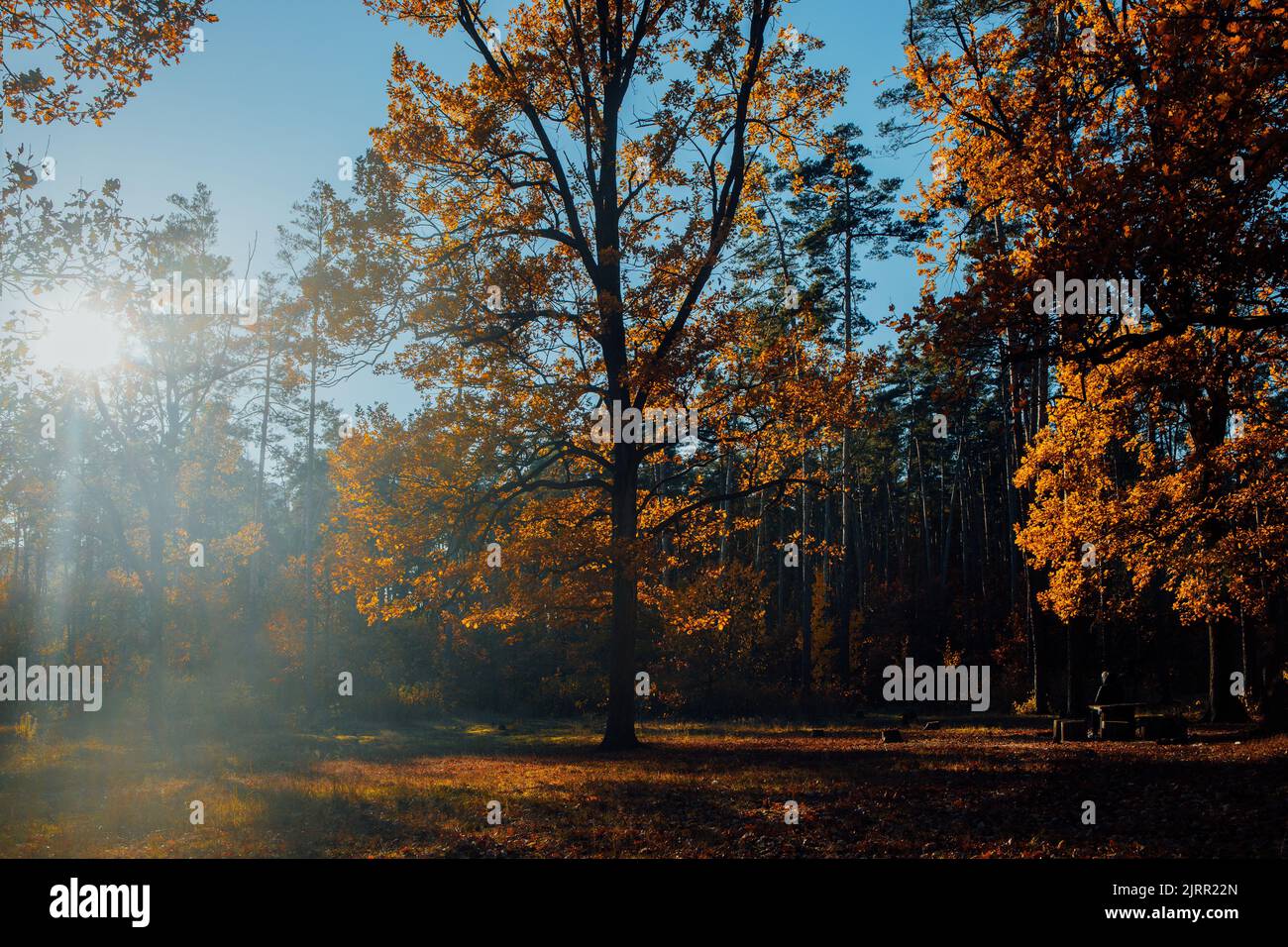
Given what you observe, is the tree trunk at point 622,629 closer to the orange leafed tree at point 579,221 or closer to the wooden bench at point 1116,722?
the orange leafed tree at point 579,221

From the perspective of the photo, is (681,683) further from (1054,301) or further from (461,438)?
(1054,301)

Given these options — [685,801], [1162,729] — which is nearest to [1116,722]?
[1162,729]

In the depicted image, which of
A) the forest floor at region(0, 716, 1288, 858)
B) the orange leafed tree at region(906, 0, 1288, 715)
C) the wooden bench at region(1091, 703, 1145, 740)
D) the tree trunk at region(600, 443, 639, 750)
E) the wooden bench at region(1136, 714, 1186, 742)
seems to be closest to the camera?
the forest floor at region(0, 716, 1288, 858)

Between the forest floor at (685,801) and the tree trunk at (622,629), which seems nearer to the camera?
the forest floor at (685,801)

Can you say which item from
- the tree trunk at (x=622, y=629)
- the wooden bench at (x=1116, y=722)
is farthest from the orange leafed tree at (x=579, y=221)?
the wooden bench at (x=1116, y=722)

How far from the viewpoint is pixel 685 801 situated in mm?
10078

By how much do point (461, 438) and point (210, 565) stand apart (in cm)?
2647

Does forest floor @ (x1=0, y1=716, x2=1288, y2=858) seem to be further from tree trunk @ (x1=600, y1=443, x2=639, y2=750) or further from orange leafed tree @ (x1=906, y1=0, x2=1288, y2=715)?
orange leafed tree @ (x1=906, y1=0, x2=1288, y2=715)

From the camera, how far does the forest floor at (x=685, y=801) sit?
7777 mm

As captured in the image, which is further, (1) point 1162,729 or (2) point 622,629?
(2) point 622,629

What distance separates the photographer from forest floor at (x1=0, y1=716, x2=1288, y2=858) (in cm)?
778

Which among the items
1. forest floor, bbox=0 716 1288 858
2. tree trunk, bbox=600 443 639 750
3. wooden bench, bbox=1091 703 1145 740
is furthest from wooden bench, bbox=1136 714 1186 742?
tree trunk, bbox=600 443 639 750

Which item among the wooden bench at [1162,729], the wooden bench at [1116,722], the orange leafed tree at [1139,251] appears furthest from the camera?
the wooden bench at [1116,722]

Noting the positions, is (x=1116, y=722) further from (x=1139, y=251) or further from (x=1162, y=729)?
(x=1139, y=251)
